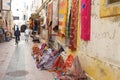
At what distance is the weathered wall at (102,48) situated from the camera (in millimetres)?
5703

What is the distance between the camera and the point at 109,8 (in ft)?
19.4

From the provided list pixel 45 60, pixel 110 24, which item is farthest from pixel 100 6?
pixel 45 60

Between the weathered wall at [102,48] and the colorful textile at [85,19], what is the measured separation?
216 millimetres

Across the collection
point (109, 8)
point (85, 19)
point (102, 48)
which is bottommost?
point (102, 48)

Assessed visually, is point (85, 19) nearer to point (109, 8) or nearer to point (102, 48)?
point (102, 48)

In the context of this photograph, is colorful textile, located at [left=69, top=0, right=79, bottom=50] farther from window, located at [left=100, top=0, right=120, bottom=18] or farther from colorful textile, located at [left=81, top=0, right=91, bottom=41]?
window, located at [left=100, top=0, right=120, bottom=18]

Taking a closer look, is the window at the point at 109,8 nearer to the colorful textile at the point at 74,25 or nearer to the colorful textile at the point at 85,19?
the colorful textile at the point at 85,19

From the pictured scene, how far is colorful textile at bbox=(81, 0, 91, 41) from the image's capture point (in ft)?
25.1

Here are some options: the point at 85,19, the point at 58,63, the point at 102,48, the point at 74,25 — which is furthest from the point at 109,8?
the point at 58,63

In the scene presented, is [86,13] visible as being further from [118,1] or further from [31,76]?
[31,76]

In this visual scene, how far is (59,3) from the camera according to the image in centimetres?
1311

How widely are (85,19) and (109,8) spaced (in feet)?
6.65

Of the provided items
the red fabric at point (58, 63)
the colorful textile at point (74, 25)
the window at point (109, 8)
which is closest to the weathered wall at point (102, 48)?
the window at point (109, 8)

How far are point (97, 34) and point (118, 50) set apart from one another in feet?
4.69
